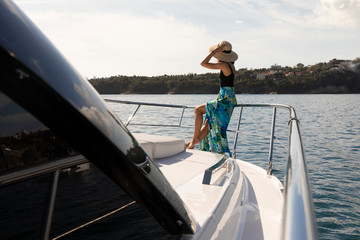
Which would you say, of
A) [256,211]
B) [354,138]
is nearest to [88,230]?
[256,211]

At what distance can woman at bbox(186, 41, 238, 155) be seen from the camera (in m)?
3.82

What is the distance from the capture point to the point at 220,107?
4008mm

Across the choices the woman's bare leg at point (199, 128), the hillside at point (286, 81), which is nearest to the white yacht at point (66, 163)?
the woman's bare leg at point (199, 128)

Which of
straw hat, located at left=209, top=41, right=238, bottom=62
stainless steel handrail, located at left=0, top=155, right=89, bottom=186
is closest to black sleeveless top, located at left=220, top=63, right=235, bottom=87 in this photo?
straw hat, located at left=209, top=41, right=238, bottom=62

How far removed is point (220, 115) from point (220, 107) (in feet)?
0.35

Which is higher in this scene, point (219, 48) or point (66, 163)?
point (219, 48)

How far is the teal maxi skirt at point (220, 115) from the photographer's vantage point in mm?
3992

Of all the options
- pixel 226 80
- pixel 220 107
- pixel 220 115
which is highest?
pixel 226 80

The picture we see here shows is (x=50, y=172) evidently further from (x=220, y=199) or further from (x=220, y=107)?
(x=220, y=107)

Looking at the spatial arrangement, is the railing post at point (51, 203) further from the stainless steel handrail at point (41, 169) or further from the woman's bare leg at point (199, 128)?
the woman's bare leg at point (199, 128)

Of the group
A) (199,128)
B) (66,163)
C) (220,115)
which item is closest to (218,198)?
(66,163)

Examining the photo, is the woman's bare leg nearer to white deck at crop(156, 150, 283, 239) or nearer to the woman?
the woman

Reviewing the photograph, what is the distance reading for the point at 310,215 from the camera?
1.35ft

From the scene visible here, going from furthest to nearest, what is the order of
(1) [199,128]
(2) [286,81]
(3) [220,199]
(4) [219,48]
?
(2) [286,81]
(1) [199,128]
(4) [219,48]
(3) [220,199]
